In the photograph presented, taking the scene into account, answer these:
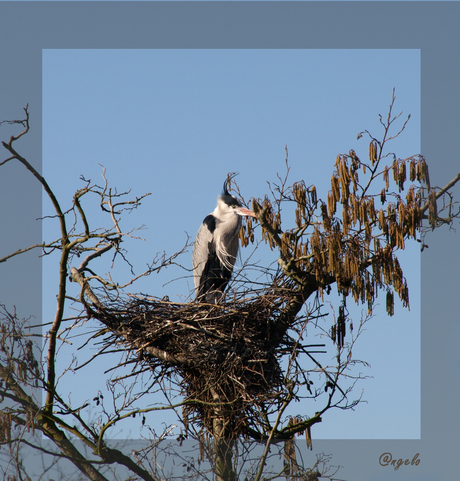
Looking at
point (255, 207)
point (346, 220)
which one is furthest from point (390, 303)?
point (255, 207)

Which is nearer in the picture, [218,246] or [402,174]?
[402,174]

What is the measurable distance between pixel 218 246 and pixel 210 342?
243 cm

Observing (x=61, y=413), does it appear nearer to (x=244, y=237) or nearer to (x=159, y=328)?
(x=159, y=328)

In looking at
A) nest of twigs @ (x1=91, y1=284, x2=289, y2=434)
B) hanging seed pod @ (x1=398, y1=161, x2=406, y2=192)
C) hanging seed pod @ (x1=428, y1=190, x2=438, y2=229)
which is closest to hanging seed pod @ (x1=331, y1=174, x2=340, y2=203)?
hanging seed pod @ (x1=398, y1=161, x2=406, y2=192)

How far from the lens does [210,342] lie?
18.7 ft

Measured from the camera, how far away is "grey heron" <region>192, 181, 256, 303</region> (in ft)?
26.1

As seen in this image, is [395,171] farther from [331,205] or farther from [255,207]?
[255,207]

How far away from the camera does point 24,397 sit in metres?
4.96

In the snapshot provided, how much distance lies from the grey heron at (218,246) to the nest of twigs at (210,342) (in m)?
1.88

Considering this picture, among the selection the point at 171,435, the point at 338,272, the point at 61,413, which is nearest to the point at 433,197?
the point at 338,272

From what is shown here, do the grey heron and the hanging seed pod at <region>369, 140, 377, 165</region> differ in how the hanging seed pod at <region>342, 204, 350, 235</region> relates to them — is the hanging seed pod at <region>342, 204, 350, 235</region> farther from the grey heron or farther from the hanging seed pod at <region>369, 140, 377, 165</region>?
the grey heron

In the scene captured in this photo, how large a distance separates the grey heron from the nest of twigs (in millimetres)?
1882

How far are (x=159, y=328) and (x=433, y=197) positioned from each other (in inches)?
114

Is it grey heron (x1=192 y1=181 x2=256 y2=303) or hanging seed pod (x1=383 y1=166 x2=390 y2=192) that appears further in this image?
grey heron (x1=192 y1=181 x2=256 y2=303)
